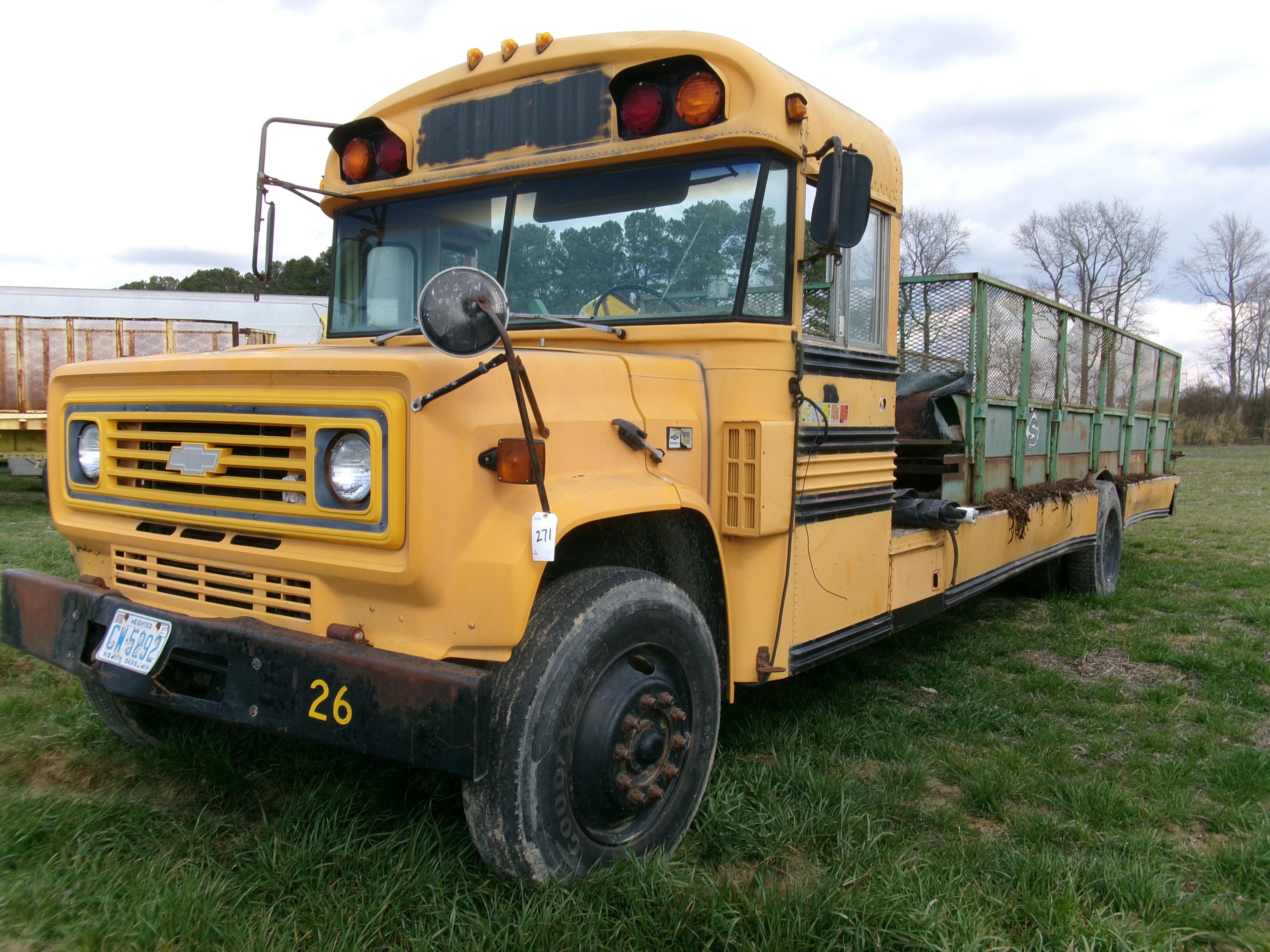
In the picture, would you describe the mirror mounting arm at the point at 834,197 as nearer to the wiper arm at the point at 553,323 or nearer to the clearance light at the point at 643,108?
the clearance light at the point at 643,108

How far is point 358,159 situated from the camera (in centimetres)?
398

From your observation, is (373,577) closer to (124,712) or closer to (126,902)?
(126,902)

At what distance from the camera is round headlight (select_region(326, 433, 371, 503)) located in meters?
2.41

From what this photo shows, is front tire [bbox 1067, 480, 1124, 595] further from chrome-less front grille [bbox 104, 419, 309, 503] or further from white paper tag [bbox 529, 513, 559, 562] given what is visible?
chrome-less front grille [bbox 104, 419, 309, 503]

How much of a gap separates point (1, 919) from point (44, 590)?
1.00 meters

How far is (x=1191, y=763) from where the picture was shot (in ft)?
12.6

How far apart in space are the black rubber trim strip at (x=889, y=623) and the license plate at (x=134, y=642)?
6.98 feet

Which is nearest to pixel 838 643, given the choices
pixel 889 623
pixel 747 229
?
pixel 889 623

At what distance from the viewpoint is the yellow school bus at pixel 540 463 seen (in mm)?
2389

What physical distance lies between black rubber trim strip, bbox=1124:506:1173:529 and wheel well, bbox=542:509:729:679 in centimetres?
594

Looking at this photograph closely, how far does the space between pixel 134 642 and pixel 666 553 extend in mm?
1659

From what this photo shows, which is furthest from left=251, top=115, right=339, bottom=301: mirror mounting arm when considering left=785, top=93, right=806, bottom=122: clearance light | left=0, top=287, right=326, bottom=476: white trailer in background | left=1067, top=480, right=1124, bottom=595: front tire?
left=0, top=287, right=326, bottom=476: white trailer in background

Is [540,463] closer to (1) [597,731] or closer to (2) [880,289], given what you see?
(1) [597,731]

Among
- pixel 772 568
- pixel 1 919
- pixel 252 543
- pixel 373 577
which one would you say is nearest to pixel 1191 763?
pixel 772 568
